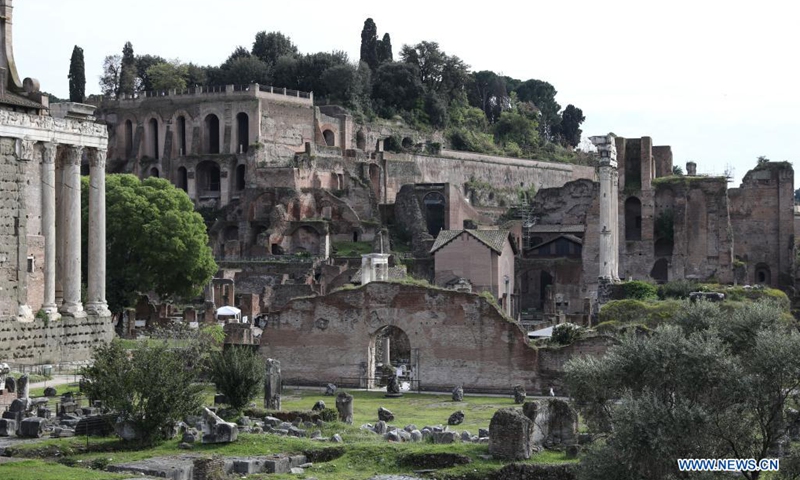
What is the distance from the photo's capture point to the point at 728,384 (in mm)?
22312

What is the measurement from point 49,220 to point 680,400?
81.8 feet

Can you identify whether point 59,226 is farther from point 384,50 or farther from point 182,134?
point 384,50

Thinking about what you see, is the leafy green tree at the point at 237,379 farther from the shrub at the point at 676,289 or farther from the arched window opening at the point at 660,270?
the arched window opening at the point at 660,270

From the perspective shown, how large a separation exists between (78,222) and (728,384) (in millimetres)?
25877

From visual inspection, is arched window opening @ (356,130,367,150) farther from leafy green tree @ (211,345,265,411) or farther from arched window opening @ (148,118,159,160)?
leafy green tree @ (211,345,265,411)

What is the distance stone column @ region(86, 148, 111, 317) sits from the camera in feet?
143

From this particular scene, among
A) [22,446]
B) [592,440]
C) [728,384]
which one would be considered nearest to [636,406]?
[728,384]

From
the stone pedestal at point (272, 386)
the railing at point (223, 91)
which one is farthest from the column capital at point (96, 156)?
the railing at point (223, 91)

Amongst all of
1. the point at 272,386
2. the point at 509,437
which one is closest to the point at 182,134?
the point at 272,386

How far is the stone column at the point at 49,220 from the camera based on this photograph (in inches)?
1633

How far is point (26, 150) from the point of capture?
40250 mm

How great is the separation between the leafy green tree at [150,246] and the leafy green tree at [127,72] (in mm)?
41055

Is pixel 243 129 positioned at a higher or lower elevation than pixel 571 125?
lower

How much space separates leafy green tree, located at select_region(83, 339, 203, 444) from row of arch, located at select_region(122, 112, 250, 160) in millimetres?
59699
